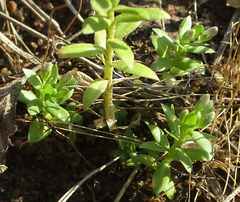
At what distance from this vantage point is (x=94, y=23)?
1542 mm

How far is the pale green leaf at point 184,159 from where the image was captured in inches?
75.7

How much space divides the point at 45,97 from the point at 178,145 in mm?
1178

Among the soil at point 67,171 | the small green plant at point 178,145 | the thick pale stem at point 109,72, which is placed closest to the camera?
the thick pale stem at point 109,72

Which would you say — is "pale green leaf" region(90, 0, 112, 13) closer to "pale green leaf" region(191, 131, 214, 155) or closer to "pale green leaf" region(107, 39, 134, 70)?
"pale green leaf" region(107, 39, 134, 70)

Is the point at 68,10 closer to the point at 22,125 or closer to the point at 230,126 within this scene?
the point at 22,125

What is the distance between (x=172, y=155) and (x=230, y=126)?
796 mm

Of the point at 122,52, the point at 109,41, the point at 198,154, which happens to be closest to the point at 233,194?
the point at 198,154

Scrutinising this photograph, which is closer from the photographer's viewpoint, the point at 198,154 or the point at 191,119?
the point at 191,119

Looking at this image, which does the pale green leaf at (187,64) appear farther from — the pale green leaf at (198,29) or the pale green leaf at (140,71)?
the pale green leaf at (140,71)

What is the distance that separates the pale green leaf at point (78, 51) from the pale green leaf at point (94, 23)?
0.25 metres

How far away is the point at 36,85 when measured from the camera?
2119 millimetres

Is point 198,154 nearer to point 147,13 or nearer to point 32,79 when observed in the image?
point 147,13

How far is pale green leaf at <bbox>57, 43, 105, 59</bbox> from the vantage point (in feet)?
5.58

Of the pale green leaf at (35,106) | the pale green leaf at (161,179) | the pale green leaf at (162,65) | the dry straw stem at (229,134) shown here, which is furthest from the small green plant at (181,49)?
the pale green leaf at (35,106)
